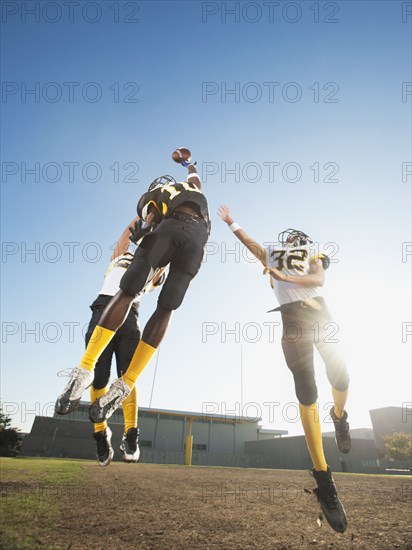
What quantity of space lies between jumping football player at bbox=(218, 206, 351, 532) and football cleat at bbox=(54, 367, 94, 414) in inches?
88.1

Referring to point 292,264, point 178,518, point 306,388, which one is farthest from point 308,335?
point 178,518

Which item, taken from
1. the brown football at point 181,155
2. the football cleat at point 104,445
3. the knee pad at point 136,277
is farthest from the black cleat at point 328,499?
the brown football at point 181,155

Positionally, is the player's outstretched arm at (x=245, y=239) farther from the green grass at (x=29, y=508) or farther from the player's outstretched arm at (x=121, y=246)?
the green grass at (x=29, y=508)

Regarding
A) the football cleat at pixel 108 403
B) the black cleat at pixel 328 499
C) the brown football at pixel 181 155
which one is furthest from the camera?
the brown football at pixel 181 155

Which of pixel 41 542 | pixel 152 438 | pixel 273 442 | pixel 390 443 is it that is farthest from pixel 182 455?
pixel 41 542

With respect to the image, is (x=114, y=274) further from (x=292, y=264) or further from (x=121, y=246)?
(x=292, y=264)

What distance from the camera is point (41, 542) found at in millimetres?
9625

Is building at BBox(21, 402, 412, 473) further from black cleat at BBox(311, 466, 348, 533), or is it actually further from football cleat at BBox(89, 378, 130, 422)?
football cleat at BBox(89, 378, 130, 422)

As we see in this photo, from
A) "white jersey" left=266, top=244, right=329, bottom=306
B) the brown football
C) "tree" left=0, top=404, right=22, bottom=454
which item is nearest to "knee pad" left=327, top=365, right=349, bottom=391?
"white jersey" left=266, top=244, right=329, bottom=306

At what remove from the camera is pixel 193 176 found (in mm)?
4480

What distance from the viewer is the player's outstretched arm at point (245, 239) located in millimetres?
4883

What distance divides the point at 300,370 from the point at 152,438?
6537 cm

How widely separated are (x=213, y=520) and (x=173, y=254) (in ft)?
45.7

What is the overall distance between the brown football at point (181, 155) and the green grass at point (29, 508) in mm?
10737
